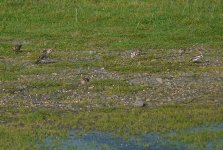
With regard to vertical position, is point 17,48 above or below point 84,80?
below

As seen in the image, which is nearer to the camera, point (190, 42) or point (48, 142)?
point (48, 142)

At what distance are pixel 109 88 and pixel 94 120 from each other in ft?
9.62

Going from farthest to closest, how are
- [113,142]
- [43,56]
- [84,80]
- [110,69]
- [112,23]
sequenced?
1. [112,23]
2. [43,56]
3. [110,69]
4. [84,80]
5. [113,142]

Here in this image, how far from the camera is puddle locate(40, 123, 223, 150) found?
11891 millimetres

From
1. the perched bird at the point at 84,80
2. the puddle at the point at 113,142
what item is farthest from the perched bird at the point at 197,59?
the puddle at the point at 113,142

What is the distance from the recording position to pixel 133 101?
1528cm

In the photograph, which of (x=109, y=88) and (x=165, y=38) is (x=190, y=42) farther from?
(x=109, y=88)

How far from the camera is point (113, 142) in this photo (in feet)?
40.0

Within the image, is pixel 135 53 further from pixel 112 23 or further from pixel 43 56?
pixel 112 23

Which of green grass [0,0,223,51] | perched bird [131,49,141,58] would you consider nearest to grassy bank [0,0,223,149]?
green grass [0,0,223,51]

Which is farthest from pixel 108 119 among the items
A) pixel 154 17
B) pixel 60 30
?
pixel 154 17

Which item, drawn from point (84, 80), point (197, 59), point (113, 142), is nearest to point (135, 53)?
point (197, 59)

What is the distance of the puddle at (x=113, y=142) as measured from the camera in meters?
11.9

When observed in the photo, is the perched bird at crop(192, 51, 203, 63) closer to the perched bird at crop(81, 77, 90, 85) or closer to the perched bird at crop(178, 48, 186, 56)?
the perched bird at crop(178, 48, 186, 56)
